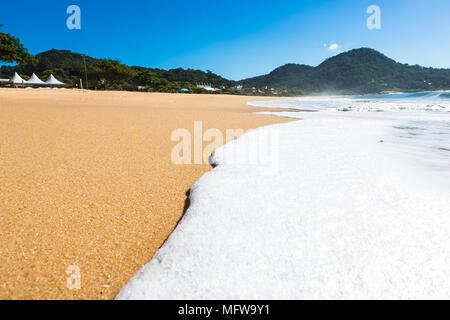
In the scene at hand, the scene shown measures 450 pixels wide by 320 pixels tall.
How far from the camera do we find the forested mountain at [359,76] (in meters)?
72.9

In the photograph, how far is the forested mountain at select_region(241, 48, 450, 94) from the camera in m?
72.9

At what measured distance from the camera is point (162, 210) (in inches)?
59.5

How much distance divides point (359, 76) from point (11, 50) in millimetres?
106662

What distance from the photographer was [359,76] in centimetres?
9275

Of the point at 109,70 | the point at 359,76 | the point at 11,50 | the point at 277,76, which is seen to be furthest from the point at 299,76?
the point at 11,50

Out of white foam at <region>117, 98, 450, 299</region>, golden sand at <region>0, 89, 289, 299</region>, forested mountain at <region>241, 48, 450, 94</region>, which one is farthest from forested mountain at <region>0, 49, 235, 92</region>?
forested mountain at <region>241, 48, 450, 94</region>

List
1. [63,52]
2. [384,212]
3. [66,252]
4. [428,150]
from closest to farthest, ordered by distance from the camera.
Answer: [66,252] → [384,212] → [428,150] → [63,52]

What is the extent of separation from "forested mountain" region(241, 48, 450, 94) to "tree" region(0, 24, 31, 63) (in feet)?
274

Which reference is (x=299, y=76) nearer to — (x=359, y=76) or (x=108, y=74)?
(x=359, y=76)

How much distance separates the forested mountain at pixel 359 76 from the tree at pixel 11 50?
83.5 meters

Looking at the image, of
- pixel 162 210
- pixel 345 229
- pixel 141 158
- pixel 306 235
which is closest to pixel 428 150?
pixel 345 229
